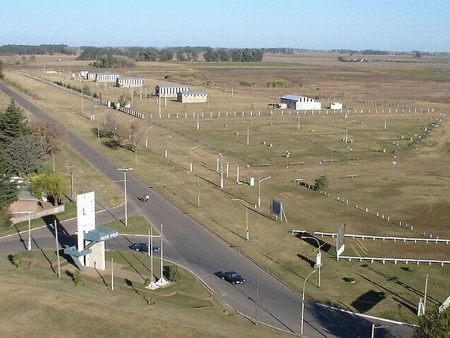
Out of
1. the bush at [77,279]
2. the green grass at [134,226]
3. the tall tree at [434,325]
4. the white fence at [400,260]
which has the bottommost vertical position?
the green grass at [134,226]

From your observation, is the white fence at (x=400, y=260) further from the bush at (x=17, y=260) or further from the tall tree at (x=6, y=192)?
the tall tree at (x=6, y=192)

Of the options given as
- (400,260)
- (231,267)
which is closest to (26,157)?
(231,267)

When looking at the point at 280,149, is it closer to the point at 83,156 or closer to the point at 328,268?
the point at 83,156

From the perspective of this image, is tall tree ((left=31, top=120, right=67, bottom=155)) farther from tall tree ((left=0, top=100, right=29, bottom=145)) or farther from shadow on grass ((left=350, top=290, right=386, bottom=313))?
shadow on grass ((left=350, top=290, right=386, bottom=313))

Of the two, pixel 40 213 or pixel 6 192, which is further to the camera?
pixel 40 213

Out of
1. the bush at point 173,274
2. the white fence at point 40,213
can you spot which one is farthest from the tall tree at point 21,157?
the bush at point 173,274

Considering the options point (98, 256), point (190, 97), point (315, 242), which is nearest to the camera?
point (98, 256)

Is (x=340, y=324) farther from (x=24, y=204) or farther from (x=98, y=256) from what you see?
(x=24, y=204)
